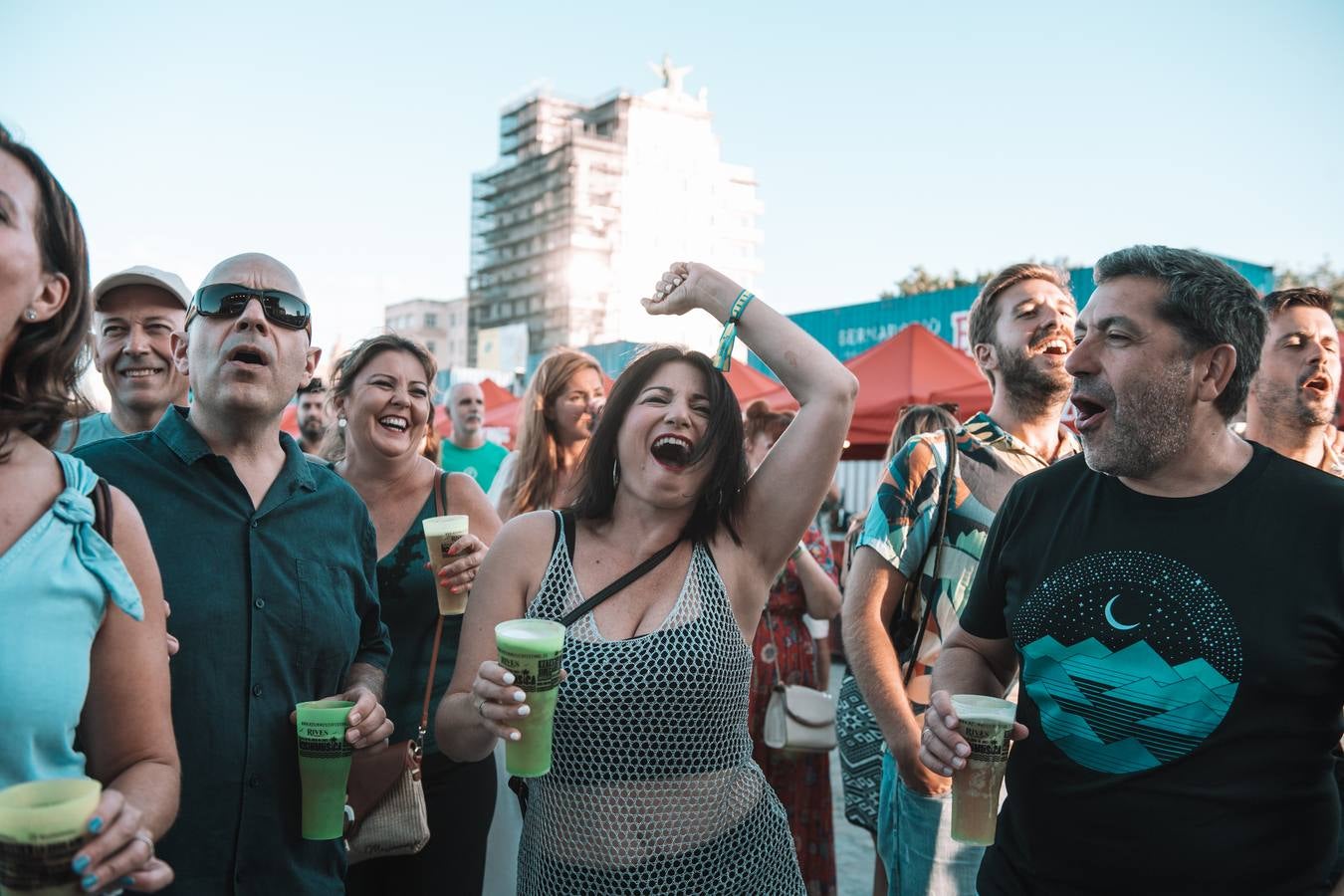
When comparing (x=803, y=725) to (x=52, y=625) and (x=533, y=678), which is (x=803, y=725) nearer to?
(x=533, y=678)

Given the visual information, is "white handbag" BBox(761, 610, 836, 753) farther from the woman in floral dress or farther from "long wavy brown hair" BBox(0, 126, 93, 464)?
"long wavy brown hair" BBox(0, 126, 93, 464)

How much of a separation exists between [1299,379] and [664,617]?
9.57 feet

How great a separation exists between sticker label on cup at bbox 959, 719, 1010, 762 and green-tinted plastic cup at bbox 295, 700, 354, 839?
1387 mm

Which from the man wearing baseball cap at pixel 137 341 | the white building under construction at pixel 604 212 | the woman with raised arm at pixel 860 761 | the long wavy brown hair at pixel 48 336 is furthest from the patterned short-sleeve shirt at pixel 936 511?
the white building under construction at pixel 604 212

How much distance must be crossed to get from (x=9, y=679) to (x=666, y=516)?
1.55 metres

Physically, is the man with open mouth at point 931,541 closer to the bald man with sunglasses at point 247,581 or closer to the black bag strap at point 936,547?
the black bag strap at point 936,547

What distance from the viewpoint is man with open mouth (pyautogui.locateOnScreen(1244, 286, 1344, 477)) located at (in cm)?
369

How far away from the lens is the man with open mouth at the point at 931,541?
2.81 m

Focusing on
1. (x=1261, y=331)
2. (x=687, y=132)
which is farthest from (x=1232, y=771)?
(x=687, y=132)

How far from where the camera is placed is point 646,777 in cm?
222

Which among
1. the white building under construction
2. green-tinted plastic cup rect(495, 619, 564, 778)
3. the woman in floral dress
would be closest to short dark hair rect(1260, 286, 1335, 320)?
the woman in floral dress

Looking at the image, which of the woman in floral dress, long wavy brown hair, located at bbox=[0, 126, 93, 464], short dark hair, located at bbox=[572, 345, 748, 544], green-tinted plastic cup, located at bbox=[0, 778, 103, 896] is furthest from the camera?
the woman in floral dress

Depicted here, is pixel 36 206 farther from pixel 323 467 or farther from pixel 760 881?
pixel 760 881

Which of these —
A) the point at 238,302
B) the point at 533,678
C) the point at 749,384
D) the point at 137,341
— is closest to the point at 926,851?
the point at 533,678
